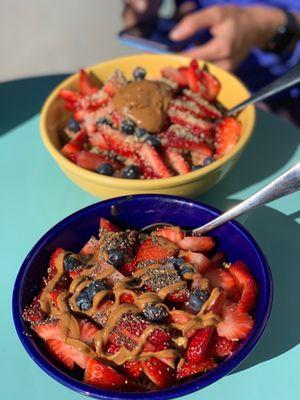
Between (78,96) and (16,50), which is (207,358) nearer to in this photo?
(78,96)

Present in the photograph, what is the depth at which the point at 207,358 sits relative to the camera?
0.75 meters

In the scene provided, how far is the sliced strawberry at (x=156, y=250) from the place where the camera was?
33.4 inches

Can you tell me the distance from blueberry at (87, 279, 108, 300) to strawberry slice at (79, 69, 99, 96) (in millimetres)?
604

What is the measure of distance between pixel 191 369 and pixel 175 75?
744 mm

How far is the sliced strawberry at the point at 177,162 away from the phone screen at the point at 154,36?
0.51 meters

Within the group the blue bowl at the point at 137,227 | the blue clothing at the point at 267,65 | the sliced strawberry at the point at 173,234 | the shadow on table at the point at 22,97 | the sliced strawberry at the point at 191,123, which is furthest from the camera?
the blue clothing at the point at 267,65

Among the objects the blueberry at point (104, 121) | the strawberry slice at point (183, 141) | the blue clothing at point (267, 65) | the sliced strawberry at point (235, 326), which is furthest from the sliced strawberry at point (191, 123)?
the blue clothing at point (267, 65)

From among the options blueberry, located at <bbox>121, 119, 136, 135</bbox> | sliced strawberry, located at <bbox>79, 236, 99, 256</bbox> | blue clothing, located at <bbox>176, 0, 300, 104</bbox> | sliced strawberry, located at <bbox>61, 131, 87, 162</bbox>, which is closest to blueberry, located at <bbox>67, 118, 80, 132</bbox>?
sliced strawberry, located at <bbox>61, 131, 87, 162</bbox>

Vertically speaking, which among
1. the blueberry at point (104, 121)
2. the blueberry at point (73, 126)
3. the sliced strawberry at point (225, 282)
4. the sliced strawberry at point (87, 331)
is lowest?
the sliced strawberry at point (87, 331)

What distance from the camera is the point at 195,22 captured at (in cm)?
157

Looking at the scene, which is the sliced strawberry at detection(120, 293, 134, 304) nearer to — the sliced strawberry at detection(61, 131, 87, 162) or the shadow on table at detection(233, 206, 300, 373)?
the shadow on table at detection(233, 206, 300, 373)

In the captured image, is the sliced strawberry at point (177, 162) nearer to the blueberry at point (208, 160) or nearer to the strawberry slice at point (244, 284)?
the blueberry at point (208, 160)

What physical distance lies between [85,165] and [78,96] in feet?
0.83

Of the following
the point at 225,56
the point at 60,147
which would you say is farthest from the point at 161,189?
the point at 225,56
